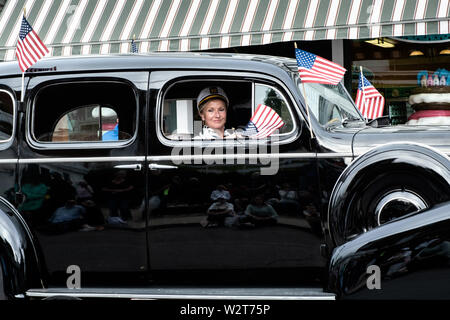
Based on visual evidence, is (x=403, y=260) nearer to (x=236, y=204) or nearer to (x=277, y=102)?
(x=236, y=204)

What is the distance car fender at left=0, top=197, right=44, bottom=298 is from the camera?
11.3ft

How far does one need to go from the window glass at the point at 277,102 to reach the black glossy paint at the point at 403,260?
83cm

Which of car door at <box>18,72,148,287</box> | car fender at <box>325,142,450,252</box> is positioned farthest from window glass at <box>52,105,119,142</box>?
car fender at <box>325,142,450,252</box>

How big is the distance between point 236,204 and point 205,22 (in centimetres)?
566

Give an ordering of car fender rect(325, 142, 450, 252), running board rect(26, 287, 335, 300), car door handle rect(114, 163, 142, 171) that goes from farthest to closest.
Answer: car door handle rect(114, 163, 142, 171) < running board rect(26, 287, 335, 300) < car fender rect(325, 142, 450, 252)

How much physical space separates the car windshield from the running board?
1.03 m

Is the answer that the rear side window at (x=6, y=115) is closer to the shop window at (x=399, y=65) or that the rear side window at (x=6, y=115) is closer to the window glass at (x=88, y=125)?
the window glass at (x=88, y=125)

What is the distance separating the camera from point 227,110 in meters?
3.87

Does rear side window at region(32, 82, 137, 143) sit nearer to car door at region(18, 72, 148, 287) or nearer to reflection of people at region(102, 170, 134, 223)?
car door at region(18, 72, 148, 287)

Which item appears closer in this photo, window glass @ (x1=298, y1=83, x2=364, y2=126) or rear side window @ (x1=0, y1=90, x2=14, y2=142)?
window glass @ (x1=298, y1=83, x2=364, y2=126)

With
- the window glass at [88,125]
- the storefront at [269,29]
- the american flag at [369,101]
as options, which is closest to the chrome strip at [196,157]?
the window glass at [88,125]

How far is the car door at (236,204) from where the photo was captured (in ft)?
10.9

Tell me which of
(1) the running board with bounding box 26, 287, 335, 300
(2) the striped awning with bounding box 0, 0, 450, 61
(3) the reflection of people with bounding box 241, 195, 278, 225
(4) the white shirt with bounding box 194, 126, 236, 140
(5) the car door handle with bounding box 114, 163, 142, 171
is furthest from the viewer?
(2) the striped awning with bounding box 0, 0, 450, 61
